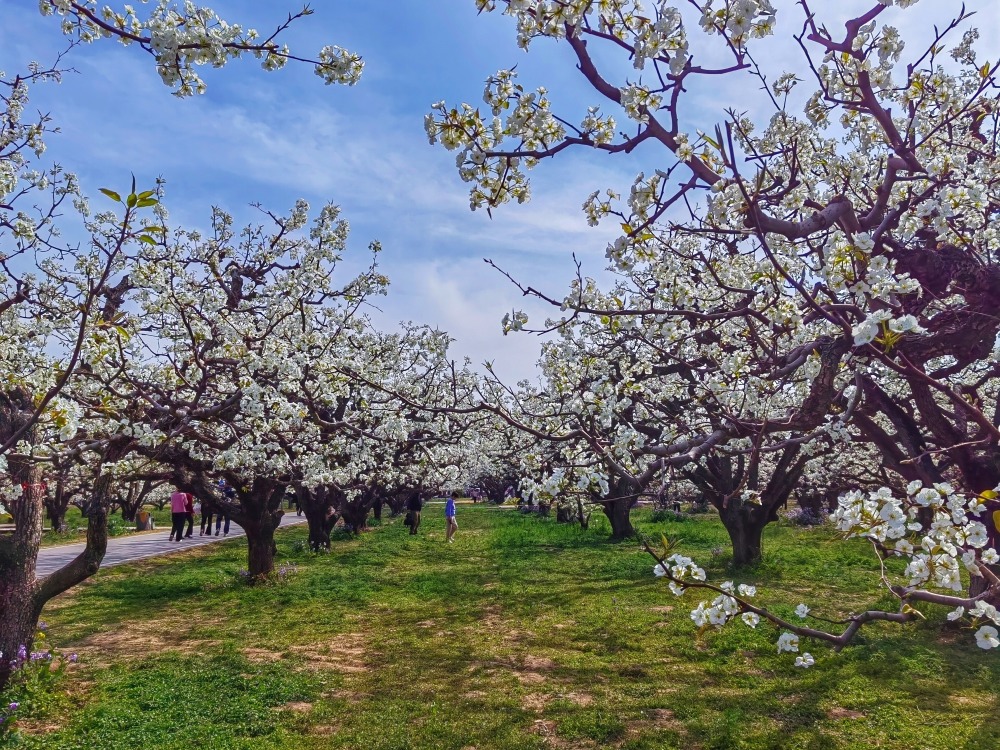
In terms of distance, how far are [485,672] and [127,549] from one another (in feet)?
56.1

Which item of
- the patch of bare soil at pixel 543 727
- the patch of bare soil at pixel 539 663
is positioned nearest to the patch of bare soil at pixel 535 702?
the patch of bare soil at pixel 543 727

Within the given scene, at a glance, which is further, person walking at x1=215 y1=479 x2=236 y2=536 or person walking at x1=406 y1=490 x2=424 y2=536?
person walking at x1=406 y1=490 x2=424 y2=536

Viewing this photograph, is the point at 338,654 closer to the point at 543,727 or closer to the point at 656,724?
the point at 543,727

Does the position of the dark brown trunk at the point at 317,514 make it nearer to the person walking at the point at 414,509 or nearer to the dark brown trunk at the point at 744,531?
the person walking at the point at 414,509

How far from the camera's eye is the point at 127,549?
2055cm

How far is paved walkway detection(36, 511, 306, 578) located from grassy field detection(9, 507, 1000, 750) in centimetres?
332

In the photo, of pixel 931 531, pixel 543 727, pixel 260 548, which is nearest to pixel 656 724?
pixel 543 727

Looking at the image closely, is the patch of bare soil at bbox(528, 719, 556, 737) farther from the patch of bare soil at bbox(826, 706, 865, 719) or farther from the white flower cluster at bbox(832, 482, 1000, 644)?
the white flower cluster at bbox(832, 482, 1000, 644)

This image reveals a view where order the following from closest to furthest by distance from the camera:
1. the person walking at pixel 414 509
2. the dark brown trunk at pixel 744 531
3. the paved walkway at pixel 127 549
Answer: the dark brown trunk at pixel 744 531 → the paved walkway at pixel 127 549 → the person walking at pixel 414 509

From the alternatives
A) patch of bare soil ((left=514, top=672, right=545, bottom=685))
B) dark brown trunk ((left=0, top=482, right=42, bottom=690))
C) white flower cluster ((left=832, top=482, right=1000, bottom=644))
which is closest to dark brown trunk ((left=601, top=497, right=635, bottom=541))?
patch of bare soil ((left=514, top=672, right=545, bottom=685))

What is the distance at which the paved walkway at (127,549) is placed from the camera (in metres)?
16.4

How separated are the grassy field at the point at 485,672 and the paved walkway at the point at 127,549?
3.32 metres

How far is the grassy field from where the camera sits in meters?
6.04

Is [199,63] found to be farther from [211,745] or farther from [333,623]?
[333,623]
